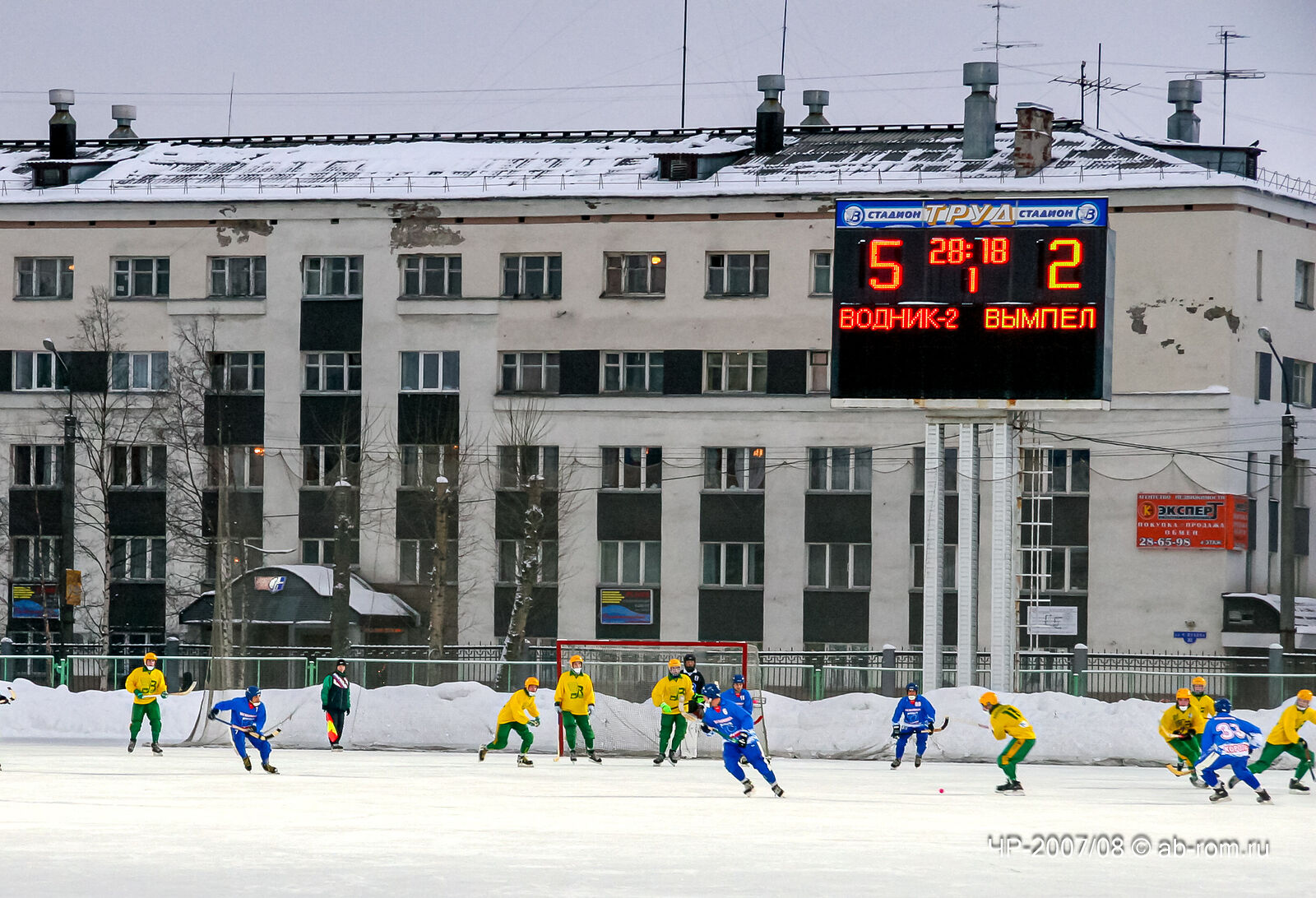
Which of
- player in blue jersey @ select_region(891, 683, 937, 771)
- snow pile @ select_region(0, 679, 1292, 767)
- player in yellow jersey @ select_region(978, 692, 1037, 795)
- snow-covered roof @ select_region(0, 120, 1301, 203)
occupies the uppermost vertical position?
snow-covered roof @ select_region(0, 120, 1301, 203)

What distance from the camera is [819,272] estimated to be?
5603cm

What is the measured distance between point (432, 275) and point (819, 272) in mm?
11186

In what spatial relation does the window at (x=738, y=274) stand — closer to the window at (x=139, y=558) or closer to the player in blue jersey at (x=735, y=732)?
the window at (x=139, y=558)

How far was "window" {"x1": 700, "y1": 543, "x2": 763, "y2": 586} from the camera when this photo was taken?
56062 mm

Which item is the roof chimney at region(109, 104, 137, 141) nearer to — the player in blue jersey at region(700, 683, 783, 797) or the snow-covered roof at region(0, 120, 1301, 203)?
the snow-covered roof at region(0, 120, 1301, 203)

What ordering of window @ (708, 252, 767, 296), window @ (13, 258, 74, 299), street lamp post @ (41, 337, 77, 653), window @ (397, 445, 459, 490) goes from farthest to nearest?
window @ (13, 258, 74, 299) < window @ (397, 445, 459, 490) < window @ (708, 252, 767, 296) < street lamp post @ (41, 337, 77, 653)

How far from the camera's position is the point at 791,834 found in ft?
61.9

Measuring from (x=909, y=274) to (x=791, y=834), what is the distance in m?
14.3

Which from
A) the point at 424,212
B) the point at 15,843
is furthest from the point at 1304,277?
Result: the point at 15,843

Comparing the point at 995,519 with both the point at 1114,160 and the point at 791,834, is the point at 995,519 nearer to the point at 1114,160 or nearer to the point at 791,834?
the point at 791,834

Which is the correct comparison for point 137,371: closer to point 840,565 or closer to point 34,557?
point 34,557

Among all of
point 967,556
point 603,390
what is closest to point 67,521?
point 603,390

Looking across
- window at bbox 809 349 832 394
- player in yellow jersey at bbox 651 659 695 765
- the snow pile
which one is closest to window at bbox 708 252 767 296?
window at bbox 809 349 832 394

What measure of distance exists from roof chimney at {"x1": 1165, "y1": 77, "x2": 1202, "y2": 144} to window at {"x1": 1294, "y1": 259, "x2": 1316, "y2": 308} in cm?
874
